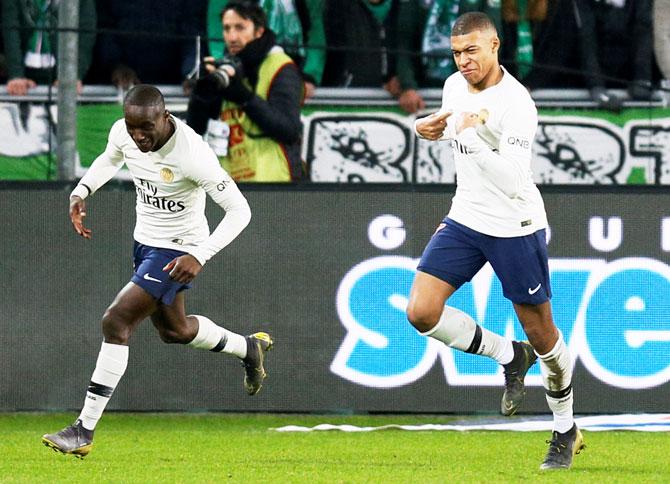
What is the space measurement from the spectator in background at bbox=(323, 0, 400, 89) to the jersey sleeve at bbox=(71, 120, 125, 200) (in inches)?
82.3

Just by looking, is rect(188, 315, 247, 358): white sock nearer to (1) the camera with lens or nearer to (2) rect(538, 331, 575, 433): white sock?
(1) the camera with lens

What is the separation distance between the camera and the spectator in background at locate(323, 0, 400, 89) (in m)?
10.0

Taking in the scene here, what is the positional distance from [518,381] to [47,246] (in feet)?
11.9

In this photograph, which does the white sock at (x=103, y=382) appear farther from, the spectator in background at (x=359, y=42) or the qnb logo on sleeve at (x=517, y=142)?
the spectator in background at (x=359, y=42)

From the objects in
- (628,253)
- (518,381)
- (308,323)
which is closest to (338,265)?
(308,323)

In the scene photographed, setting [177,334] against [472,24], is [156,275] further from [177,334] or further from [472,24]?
[472,24]

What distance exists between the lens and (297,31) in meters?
10.1

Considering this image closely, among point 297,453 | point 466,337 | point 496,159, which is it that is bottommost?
point 297,453

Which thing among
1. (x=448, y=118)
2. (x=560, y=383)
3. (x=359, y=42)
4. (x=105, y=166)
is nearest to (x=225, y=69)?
(x=359, y=42)

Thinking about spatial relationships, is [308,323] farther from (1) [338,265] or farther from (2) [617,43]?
(2) [617,43]

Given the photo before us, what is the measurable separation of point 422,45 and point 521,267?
3.05 meters

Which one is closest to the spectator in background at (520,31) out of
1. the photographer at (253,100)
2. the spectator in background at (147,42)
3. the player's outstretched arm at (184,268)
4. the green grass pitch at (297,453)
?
the photographer at (253,100)

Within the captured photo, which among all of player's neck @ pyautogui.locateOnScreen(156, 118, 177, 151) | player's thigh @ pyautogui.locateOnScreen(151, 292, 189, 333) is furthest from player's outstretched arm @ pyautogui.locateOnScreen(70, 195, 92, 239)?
player's thigh @ pyautogui.locateOnScreen(151, 292, 189, 333)

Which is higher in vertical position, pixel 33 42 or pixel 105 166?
pixel 33 42
